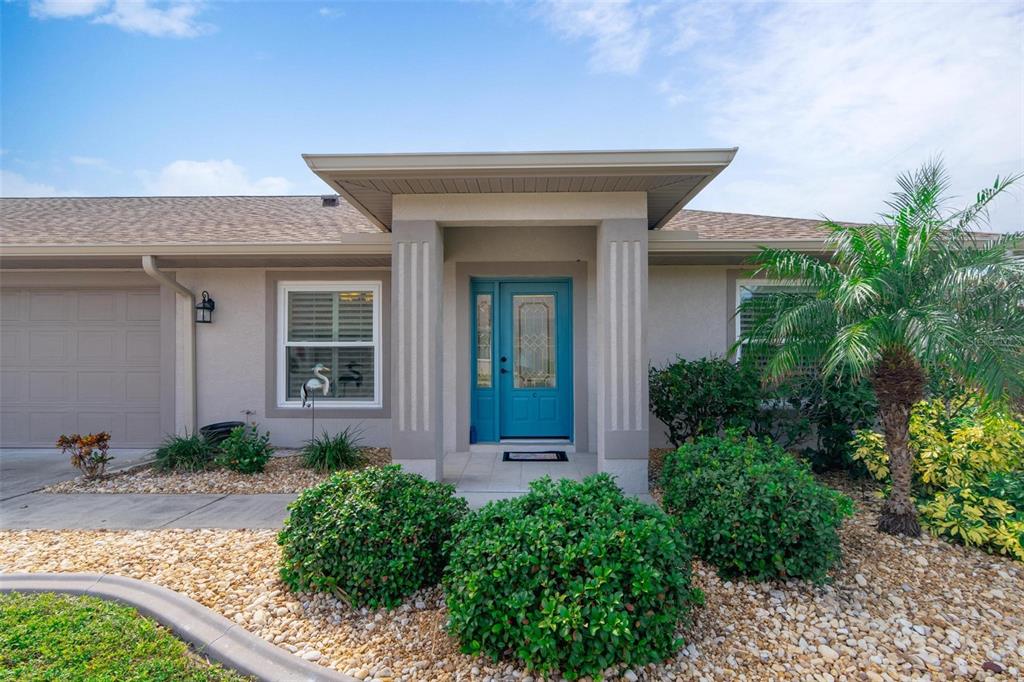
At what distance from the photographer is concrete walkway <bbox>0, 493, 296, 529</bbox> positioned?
14.4ft

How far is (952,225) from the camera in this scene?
3971 mm

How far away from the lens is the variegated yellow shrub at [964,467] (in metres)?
3.76

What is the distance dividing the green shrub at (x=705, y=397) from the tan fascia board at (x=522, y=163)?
7.72ft

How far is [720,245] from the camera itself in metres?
6.25

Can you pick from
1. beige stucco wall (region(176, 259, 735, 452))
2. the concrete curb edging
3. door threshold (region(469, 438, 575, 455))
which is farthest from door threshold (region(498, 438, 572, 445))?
the concrete curb edging

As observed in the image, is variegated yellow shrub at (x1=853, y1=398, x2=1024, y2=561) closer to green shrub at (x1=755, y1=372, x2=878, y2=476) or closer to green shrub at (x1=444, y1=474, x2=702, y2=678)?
green shrub at (x1=755, y1=372, x2=878, y2=476)

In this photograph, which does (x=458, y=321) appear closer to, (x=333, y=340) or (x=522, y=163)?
(x=333, y=340)

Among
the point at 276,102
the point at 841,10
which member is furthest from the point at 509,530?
the point at 276,102

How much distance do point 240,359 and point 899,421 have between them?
26.0 ft

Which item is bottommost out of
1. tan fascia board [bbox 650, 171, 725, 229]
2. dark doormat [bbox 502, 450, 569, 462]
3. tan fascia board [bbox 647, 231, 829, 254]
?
dark doormat [bbox 502, 450, 569, 462]

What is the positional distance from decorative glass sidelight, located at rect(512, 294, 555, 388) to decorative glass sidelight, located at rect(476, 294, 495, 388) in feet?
1.12

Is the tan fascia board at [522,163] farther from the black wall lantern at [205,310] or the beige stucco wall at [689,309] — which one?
the black wall lantern at [205,310]

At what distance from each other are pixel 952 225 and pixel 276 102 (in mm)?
8814

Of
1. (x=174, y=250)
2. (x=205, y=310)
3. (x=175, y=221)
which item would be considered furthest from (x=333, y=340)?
(x=175, y=221)
